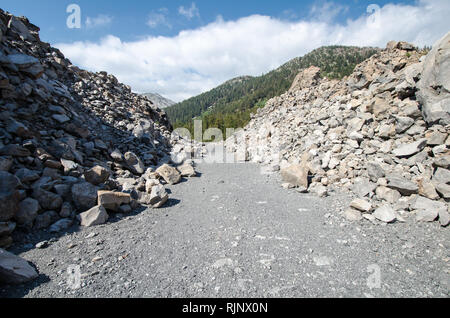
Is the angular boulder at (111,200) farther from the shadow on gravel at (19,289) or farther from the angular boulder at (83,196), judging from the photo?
the shadow on gravel at (19,289)

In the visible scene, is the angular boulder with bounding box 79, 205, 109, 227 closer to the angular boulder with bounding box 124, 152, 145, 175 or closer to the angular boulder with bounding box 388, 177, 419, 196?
the angular boulder with bounding box 124, 152, 145, 175

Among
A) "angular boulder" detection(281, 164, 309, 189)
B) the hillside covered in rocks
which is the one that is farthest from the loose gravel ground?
"angular boulder" detection(281, 164, 309, 189)

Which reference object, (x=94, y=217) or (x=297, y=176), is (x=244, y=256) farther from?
(x=297, y=176)

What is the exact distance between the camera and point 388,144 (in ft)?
24.2

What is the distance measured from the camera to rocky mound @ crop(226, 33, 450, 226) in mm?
5414

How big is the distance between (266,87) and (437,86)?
11347cm

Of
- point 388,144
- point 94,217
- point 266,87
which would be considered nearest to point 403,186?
point 388,144

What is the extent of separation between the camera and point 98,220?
17.2 feet

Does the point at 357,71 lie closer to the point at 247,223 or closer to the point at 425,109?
the point at 425,109

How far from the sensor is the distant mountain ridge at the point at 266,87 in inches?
4038

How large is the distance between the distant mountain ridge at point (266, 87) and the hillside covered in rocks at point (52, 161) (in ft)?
261

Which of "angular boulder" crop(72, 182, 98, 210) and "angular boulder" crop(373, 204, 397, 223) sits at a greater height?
"angular boulder" crop(72, 182, 98, 210)

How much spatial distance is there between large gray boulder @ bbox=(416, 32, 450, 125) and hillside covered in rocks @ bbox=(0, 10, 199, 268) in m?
9.07

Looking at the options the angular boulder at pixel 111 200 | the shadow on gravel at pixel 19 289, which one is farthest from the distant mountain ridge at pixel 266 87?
the shadow on gravel at pixel 19 289
